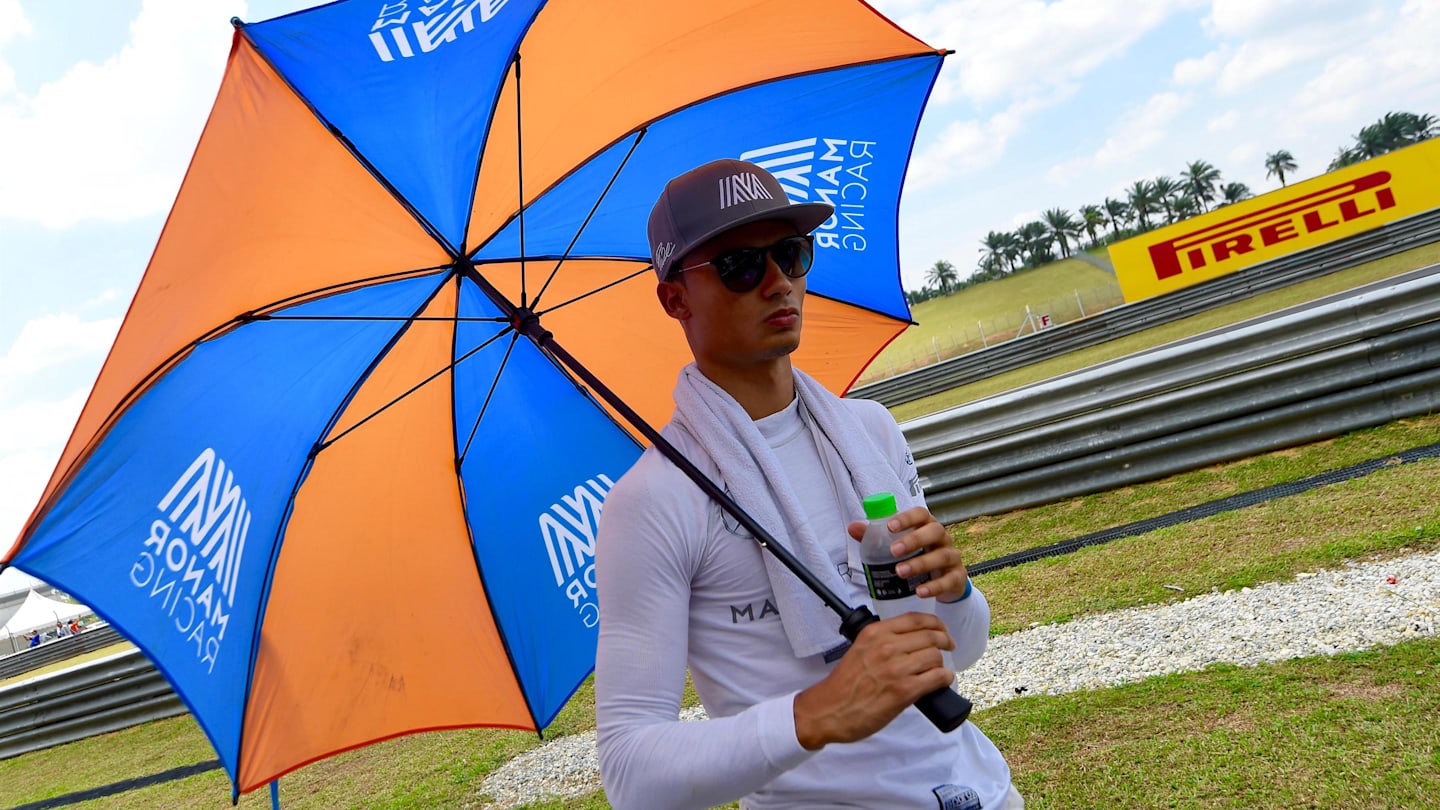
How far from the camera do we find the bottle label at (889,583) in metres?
1.47

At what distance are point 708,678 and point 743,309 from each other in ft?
2.15

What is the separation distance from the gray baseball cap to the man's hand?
0.58m

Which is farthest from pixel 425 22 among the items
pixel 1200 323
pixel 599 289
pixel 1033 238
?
pixel 1033 238

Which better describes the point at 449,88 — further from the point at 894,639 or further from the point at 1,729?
the point at 1,729

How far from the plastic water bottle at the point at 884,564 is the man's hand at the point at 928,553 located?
0.05 feet

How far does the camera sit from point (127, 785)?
7.51m

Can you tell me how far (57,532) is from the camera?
8.34 ft

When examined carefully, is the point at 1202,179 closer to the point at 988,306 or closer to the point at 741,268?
the point at 988,306

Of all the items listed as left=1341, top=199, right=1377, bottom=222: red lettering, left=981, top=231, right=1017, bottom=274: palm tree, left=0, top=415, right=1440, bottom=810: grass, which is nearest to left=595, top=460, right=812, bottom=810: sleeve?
left=0, top=415, right=1440, bottom=810: grass

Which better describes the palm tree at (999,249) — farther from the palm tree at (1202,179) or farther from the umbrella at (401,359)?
the umbrella at (401,359)

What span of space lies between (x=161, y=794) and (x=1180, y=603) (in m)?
6.85

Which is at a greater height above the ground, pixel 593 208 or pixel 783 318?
pixel 593 208

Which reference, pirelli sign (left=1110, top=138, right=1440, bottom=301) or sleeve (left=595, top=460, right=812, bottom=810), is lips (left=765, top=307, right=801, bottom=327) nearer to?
sleeve (left=595, top=460, right=812, bottom=810)

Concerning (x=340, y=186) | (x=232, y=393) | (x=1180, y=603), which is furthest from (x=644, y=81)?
(x=1180, y=603)
